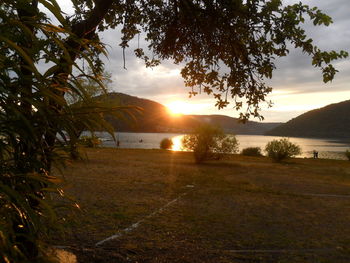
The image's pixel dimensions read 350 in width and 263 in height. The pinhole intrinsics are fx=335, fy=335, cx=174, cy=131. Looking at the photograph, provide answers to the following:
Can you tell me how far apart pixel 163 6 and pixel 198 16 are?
164 cm

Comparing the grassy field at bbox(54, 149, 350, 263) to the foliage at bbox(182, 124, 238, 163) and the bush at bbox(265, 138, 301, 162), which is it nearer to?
the foliage at bbox(182, 124, 238, 163)

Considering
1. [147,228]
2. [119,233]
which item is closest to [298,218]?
[147,228]

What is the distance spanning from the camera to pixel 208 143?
2784 cm

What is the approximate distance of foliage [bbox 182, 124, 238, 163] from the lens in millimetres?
27516

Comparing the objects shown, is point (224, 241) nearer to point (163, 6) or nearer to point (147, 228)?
point (147, 228)

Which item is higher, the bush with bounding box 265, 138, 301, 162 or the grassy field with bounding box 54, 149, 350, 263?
the bush with bounding box 265, 138, 301, 162

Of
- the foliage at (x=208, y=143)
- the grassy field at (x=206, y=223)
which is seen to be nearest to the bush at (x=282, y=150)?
the foliage at (x=208, y=143)

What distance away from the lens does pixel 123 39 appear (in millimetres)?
7496

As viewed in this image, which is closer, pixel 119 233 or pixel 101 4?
pixel 101 4

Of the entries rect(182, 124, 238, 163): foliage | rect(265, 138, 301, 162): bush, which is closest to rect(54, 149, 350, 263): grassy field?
rect(182, 124, 238, 163): foliage

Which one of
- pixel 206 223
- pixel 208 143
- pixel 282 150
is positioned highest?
pixel 208 143

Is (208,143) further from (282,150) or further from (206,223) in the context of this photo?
(206,223)

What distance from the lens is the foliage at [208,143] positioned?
27.5 metres

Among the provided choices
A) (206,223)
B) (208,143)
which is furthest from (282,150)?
(206,223)
